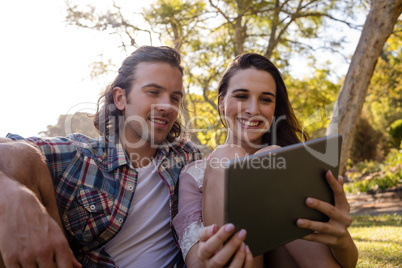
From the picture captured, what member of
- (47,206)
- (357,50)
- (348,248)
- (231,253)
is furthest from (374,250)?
(357,50)

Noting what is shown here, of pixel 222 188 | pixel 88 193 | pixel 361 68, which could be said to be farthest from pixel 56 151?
pixel 361 68

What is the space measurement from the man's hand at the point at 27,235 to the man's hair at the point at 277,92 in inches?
66.1

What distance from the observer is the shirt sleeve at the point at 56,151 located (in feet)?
6.06

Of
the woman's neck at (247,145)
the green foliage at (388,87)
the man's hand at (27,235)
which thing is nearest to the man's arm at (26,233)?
the man's hand at (27,235)

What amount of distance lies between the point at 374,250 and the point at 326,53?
8.93 meters

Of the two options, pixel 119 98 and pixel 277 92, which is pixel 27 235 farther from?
pixel 277 92

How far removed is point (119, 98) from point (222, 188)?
1274 mm

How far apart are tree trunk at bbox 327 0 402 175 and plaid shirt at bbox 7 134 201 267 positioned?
12.2 feet

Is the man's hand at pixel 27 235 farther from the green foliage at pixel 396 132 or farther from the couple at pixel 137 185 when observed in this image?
the green foliage at pixel 396 132

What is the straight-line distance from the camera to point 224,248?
1.28m

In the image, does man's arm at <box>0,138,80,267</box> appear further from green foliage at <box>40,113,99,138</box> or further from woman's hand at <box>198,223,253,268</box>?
green foliage at <box>40,113,99,138</box>

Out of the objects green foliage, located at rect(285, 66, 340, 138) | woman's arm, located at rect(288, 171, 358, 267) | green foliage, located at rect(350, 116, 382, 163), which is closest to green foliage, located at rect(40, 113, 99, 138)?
woman's arm, located at rect(288, 171, 358, 267)

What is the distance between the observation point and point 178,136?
9.21ft

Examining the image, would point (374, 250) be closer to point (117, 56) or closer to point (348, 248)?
point (348, 248)
